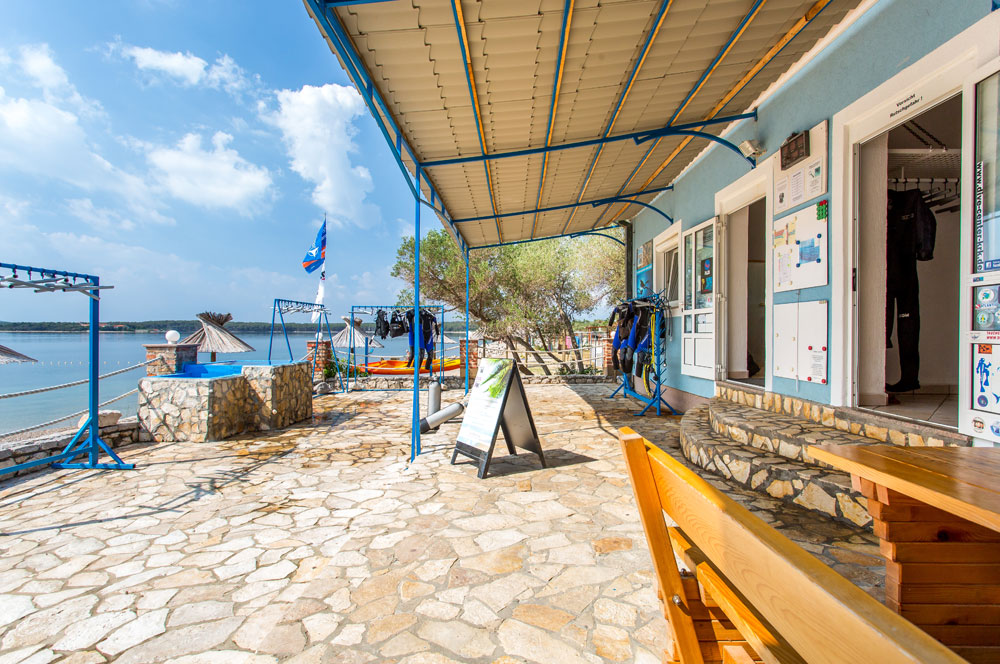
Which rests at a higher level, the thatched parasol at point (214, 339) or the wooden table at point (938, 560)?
the thatched parasol at point (214, 339)

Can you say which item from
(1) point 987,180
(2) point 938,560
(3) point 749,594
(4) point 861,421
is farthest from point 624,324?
(3) point 749,594

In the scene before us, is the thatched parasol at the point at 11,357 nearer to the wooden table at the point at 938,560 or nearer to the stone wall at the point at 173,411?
the stone wall at the point at 173,411

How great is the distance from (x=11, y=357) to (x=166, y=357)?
14.3 feet

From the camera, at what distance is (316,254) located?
376 inches

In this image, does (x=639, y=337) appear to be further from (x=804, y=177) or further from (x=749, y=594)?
(x=749, y=594)

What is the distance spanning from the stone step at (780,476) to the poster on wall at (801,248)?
155 cm

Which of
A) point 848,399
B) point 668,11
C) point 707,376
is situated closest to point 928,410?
point 848,399

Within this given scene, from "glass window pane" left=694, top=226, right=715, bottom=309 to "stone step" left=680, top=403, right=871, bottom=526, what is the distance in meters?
2.29

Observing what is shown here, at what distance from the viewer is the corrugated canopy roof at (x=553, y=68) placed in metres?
2.83

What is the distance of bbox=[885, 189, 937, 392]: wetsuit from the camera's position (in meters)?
3.91

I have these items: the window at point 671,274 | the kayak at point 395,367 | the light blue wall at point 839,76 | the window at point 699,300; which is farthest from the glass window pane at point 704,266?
the kayak at point 395,367

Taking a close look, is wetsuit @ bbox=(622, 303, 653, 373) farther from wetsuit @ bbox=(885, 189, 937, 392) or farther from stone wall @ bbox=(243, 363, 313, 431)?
stone wall @ bbox=(243, 363, 313, 431)

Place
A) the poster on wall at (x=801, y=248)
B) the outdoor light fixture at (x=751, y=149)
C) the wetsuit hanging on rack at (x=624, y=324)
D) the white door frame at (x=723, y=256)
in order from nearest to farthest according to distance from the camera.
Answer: the poster on wall at (x=801, y=248), the outdoor light fixture at (x=751, y=149), the white door frame at (x=723, y=256), the wetsuit hanging on rack at (x=624, y=324)

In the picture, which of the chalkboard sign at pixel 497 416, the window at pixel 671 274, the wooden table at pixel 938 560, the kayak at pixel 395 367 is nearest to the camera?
the wooden table at pixel 938 560
